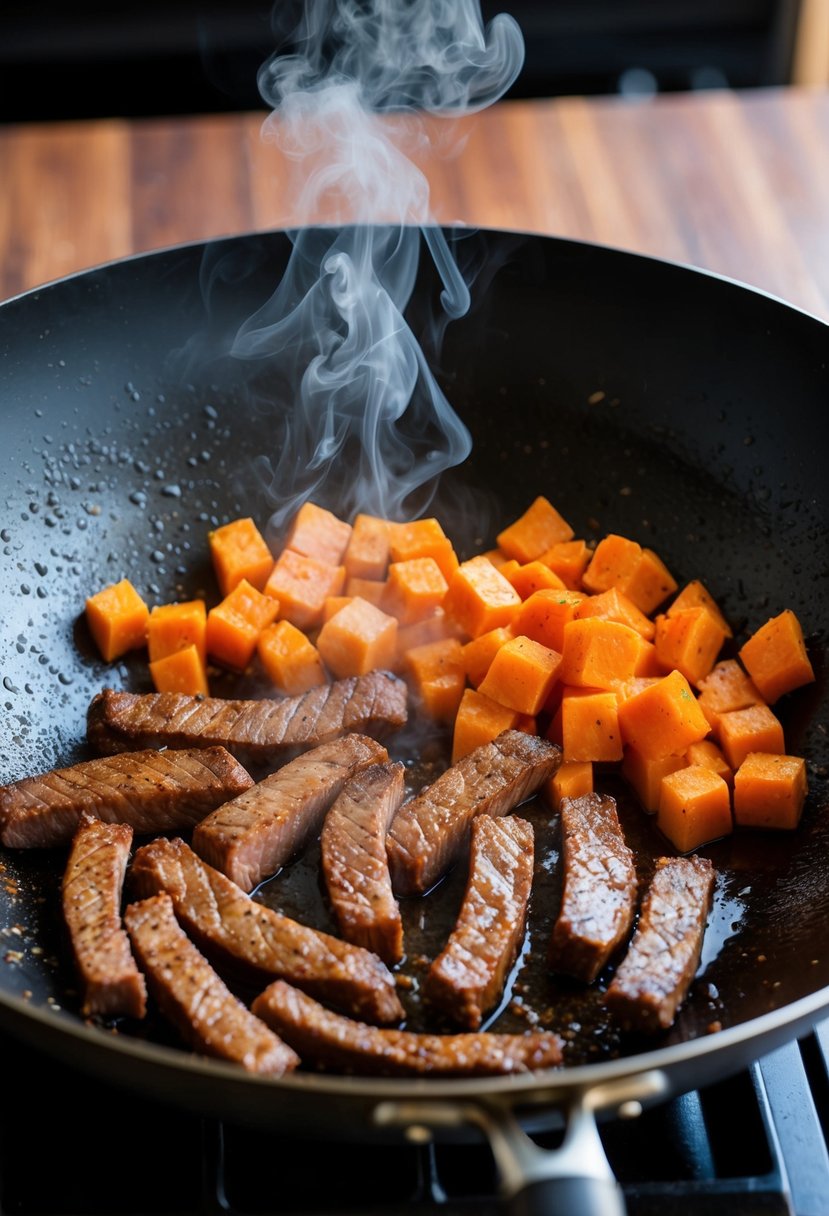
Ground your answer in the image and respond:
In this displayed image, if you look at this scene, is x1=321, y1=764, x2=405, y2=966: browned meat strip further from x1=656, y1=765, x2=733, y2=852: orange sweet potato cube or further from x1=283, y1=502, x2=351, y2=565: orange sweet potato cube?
x1=283, y1=502, x2=351, y2=565: orange sweet potato cube

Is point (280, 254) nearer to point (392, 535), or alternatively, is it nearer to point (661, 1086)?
point (392, 535)

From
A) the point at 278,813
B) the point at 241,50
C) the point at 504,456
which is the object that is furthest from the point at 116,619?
the point at 241,50

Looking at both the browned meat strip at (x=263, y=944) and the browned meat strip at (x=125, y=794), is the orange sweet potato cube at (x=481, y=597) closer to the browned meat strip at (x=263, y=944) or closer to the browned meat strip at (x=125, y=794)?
the browned meat strip at (x=125, y=794)

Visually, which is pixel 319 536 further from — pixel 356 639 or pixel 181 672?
pixel 181 672

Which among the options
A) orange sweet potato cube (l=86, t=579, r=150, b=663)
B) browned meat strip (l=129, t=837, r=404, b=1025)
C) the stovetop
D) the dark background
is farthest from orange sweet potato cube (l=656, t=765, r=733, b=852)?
the dark background

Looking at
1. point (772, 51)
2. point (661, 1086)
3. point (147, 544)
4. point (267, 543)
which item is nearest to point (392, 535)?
point (267, 543)
